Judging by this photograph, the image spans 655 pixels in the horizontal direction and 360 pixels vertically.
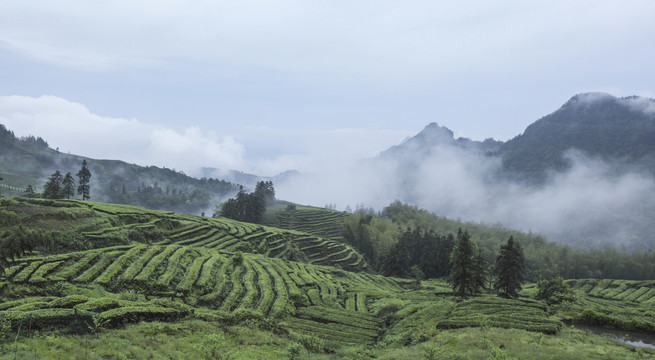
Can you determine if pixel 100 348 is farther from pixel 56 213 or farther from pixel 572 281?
pixel 572 281

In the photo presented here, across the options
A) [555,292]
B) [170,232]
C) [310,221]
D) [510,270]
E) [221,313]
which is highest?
[510,270]

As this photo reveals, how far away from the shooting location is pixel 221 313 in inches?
1389

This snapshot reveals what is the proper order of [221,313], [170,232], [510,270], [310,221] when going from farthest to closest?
[310,221], [170,232], [510,270], [221,313]

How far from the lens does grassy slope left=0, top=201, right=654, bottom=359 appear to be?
23891mm

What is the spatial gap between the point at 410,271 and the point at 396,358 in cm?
8406

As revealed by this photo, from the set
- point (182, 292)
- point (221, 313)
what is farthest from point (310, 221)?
point (221, 313)

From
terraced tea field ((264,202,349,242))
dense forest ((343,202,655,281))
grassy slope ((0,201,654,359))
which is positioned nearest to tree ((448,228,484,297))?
grassy slope ((0,201,654,359))

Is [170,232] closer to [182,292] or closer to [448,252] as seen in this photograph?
[182,292]

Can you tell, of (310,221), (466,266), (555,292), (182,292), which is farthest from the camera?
(310,221)

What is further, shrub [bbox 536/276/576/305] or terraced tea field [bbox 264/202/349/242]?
terraced tea field [bbox 264/202/349/242]

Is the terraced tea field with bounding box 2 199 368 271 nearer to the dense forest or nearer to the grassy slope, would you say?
the grassy slope

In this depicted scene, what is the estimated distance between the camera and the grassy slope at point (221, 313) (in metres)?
23.9

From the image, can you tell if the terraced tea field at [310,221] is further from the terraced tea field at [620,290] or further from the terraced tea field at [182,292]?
the terraced tea field at [182,292]

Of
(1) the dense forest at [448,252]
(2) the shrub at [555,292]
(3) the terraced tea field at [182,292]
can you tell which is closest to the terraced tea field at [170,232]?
(1) the dense forest at [448,252]
